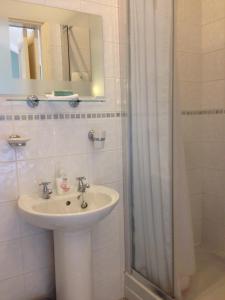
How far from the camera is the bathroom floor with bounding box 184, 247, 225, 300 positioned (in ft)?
5.59

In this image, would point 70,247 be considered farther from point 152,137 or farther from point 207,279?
point 207,279

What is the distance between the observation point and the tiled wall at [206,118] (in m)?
2.00

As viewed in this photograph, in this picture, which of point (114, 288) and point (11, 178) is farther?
point (114, 288)

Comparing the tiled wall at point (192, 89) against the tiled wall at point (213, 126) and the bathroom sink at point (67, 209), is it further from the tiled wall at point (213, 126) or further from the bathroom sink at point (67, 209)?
the bathroom sink at point (67, 209)

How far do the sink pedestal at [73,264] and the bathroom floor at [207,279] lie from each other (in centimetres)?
65

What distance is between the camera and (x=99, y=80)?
5.48 feet

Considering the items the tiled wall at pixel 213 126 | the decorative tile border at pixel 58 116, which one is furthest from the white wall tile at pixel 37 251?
the tiled wall at pixel 213 126

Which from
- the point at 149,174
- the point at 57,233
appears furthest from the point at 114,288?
the point at 149,174

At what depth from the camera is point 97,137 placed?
1.64 metres

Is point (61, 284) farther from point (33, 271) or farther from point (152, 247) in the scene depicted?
point (152, 247)

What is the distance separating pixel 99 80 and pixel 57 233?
0.93m

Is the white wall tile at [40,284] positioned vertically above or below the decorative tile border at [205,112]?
below

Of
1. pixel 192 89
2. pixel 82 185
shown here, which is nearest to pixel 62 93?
pixel 82 185

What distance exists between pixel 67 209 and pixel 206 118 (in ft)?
4.33
